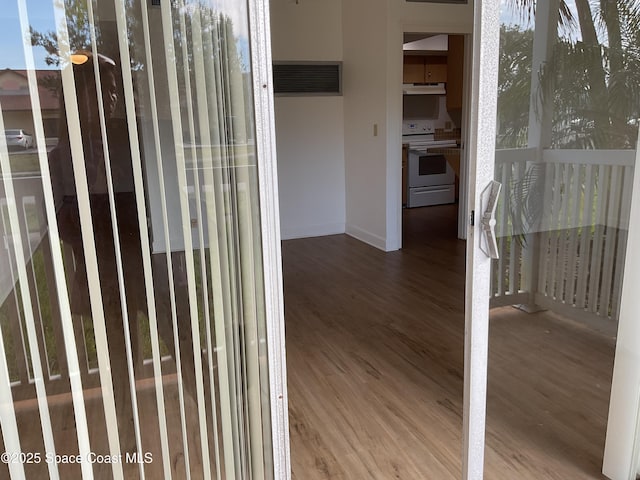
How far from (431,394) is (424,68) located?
608cm

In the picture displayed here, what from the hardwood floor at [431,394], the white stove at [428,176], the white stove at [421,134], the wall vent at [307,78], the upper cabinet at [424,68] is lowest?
the hardwood floor at [431,394]

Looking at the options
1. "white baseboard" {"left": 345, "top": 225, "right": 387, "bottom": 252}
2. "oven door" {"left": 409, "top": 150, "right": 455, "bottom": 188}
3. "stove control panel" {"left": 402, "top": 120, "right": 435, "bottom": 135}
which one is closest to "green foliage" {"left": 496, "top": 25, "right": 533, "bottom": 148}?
"white baseboard" {"left": 345, "top": 225, "right": 387, "bottom": 252}

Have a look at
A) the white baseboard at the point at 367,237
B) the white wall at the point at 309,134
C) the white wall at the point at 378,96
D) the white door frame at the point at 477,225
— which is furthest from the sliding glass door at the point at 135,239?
the white wall at the point at 309,134

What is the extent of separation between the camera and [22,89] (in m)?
0.68

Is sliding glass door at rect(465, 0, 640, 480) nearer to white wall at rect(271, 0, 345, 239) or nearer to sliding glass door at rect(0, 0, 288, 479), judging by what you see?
Result: sliding glass door at rect(0, 0, 288, 479)

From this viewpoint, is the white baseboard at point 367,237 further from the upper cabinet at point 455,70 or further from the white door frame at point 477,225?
the white door frame at point 477,225

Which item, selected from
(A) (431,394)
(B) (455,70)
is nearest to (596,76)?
(A) (431,394)

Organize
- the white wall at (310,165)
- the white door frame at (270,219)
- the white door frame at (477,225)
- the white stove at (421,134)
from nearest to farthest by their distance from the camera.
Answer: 1. the white door frame at (270,219)
2. the white door frame at (477,225)
3. the white wall at (310,165)
4. the white stove at (421,134)

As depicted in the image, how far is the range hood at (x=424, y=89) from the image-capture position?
23.6 feet

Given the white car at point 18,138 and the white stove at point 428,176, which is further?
the white stove at point 428,176

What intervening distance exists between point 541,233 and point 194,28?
56.7 inches

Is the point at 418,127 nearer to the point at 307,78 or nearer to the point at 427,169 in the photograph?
the point at 427,169

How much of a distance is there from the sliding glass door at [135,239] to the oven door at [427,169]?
575cm

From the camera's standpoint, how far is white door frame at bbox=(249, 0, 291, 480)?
1.16 metres
